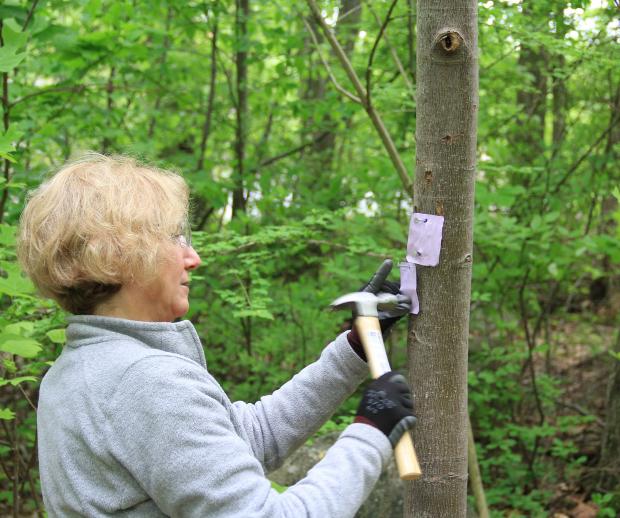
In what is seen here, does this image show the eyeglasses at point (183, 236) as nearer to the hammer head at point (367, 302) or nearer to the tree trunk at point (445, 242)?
the hammer head at point (367, 302)

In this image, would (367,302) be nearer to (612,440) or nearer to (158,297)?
(158,297)

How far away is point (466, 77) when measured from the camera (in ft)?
5.80

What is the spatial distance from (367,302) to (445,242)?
24 centimetres

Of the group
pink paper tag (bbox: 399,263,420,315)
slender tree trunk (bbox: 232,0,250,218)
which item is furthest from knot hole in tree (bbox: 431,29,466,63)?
slender tree trunk (bbox: 232,0,250,218)

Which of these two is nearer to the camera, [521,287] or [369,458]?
[369,458]

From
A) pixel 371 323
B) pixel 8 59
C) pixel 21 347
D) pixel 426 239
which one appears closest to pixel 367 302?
pixel 371 323

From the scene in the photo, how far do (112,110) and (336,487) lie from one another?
3.85 meters

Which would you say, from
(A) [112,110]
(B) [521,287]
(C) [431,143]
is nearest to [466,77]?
(C) [431,143]

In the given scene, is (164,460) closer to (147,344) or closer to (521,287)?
(147,344)

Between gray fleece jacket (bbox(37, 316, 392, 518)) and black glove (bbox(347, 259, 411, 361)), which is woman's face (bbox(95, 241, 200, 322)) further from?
black glove (bbox(347, 259, 411, 361))

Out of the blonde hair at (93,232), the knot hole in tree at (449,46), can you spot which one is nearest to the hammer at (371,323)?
the blonde hair at (93,232)

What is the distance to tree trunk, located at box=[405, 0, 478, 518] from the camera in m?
1.77

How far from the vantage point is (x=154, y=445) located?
139 cm

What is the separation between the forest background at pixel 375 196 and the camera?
3775 mm
